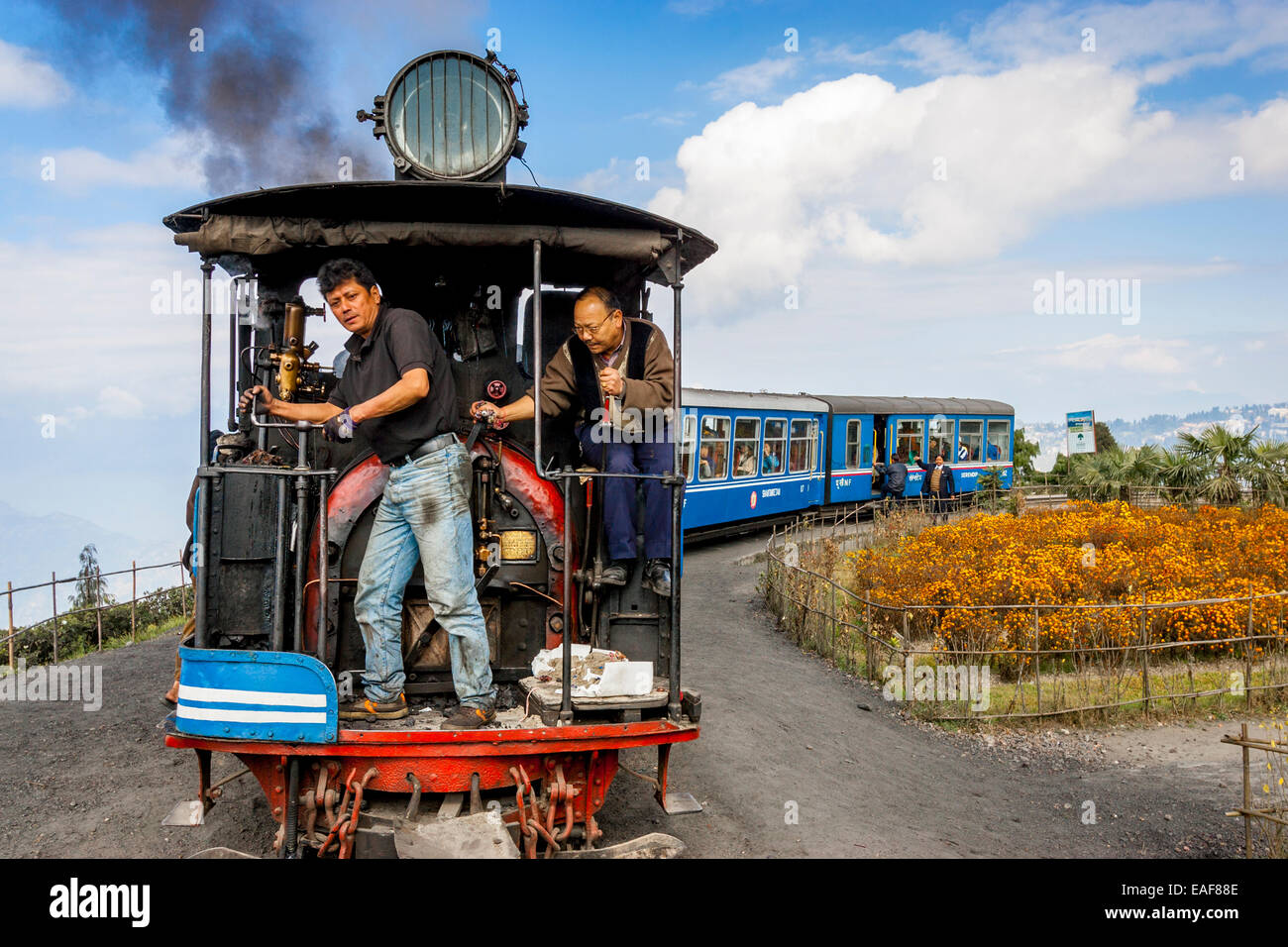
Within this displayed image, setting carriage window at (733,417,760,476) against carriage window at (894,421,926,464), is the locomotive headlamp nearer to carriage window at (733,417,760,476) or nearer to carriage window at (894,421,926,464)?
carriage window at (733,417,760,476)

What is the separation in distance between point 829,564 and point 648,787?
8037 millimetres

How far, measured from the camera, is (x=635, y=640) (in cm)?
498

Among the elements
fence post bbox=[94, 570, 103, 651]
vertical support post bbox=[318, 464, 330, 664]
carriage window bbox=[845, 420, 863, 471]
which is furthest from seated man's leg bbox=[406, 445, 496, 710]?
carriage window bbox=[845, 420, 863, 471]

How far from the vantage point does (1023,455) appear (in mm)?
28375

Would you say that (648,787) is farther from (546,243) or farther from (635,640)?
(546,243)

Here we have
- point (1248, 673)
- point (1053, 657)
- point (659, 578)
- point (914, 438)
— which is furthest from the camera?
point (914, 438)

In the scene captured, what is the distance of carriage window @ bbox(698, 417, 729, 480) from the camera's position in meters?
16.0

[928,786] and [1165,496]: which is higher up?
[1165,496]

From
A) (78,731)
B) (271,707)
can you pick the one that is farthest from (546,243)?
(78,731)

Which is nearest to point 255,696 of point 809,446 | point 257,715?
point 257,715

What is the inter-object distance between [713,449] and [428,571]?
12.3m

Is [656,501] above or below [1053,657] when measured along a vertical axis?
above

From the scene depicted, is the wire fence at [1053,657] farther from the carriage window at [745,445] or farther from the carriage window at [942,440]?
the carriage window at [942,440]

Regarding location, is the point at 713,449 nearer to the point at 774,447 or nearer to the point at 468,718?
the point at 774,447
